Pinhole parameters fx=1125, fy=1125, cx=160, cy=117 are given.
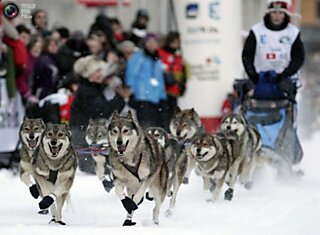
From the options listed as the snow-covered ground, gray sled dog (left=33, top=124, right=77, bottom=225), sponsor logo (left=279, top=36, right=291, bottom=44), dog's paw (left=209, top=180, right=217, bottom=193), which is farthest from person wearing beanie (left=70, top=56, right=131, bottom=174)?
gray sled dog (left=33, top=124, right=77, bottom=225)

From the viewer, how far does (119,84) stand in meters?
12.4

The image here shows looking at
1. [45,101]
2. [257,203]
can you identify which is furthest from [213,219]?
[45,101]

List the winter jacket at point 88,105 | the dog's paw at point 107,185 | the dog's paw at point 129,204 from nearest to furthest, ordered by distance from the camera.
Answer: the dog's paw at point 129,204
the dog's paw at point 107,185
the winter jacket at point 88,105

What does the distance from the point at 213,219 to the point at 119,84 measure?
179 inches

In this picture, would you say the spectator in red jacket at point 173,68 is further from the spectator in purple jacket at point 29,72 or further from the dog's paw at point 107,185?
the dog's paw at point 107,185

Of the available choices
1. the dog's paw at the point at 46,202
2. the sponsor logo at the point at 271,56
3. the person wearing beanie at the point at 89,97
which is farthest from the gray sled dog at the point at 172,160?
the person wearing beanie at the point at 89,97

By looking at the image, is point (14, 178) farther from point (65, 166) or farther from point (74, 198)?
point (65, 166)

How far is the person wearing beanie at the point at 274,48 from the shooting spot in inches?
412

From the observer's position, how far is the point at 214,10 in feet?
43.3

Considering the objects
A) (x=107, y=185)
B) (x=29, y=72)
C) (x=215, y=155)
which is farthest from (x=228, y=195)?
(x=29, y=72)

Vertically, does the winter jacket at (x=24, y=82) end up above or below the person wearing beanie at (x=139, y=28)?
below

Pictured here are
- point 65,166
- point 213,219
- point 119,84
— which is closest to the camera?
point 65,166

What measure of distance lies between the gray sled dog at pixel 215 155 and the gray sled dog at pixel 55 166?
164 centimetres

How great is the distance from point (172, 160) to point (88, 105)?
288 cm
